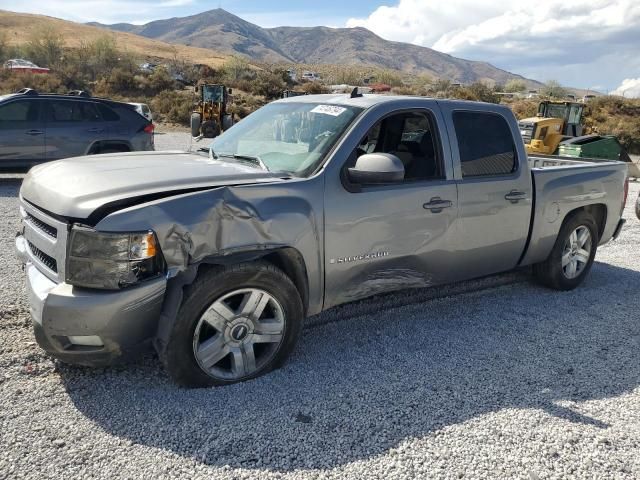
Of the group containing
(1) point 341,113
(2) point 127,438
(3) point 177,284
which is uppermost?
(1) point 341,113

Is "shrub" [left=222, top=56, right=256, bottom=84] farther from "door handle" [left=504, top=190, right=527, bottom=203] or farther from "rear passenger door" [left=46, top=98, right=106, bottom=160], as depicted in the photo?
"door handle" [left=504, top=190, right=527, bottom=203]

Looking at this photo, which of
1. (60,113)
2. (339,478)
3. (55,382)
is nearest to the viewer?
(339,478)

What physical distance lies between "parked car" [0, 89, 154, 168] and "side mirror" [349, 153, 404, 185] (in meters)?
8.13

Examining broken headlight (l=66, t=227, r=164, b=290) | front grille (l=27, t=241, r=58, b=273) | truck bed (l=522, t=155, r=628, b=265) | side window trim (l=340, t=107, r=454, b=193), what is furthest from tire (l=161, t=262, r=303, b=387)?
truck bed (l=522, t=155, r=628, b=265)

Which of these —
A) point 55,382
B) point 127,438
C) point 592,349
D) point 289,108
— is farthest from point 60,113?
point 592,349

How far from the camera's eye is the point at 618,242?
27.3ft

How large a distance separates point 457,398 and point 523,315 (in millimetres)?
1812

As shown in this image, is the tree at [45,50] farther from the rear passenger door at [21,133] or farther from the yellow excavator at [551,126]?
the rear passenger door at [21,133]

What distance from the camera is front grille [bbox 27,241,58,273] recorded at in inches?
127

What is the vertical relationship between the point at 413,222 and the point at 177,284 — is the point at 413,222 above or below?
above

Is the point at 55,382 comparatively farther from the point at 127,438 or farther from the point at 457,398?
the point at 457,398

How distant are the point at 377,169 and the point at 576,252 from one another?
3191mm

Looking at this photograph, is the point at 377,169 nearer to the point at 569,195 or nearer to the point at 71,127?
the point at 569,195

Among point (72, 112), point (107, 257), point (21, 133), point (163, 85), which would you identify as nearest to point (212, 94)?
point (72, 112)
